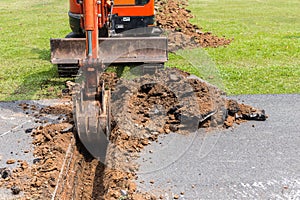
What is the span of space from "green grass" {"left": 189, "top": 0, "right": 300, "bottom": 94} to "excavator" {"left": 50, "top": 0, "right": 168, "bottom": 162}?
2.32 metres

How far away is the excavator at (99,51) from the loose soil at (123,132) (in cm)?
40

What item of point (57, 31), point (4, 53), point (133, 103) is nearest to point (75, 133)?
point (133, 103)

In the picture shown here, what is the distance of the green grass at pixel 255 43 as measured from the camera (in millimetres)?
11812

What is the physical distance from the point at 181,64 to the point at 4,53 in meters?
6.20

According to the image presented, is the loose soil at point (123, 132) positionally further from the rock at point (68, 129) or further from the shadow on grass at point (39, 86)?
the shadow on grass at point (39, 86)

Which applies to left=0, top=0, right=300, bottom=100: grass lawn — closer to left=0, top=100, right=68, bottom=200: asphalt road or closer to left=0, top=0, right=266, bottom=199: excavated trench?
left=0, top=100, right=68, bottom=200: asphalt road

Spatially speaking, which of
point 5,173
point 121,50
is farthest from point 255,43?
point 5,173

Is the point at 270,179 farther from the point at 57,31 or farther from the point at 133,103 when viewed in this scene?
the point at 57,31

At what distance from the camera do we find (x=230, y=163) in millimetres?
7453

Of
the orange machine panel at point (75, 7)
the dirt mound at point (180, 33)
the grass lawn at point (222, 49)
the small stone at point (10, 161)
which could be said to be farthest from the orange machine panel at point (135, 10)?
the small stone at point (10, 161)

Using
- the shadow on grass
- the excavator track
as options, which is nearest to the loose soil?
the excavator track

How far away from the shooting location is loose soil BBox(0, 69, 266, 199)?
21.6 feet

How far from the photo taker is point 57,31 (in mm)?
19562

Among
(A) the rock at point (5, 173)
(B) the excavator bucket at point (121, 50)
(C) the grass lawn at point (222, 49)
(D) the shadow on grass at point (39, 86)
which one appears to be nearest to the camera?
(A) the rock at point (5, 173)
